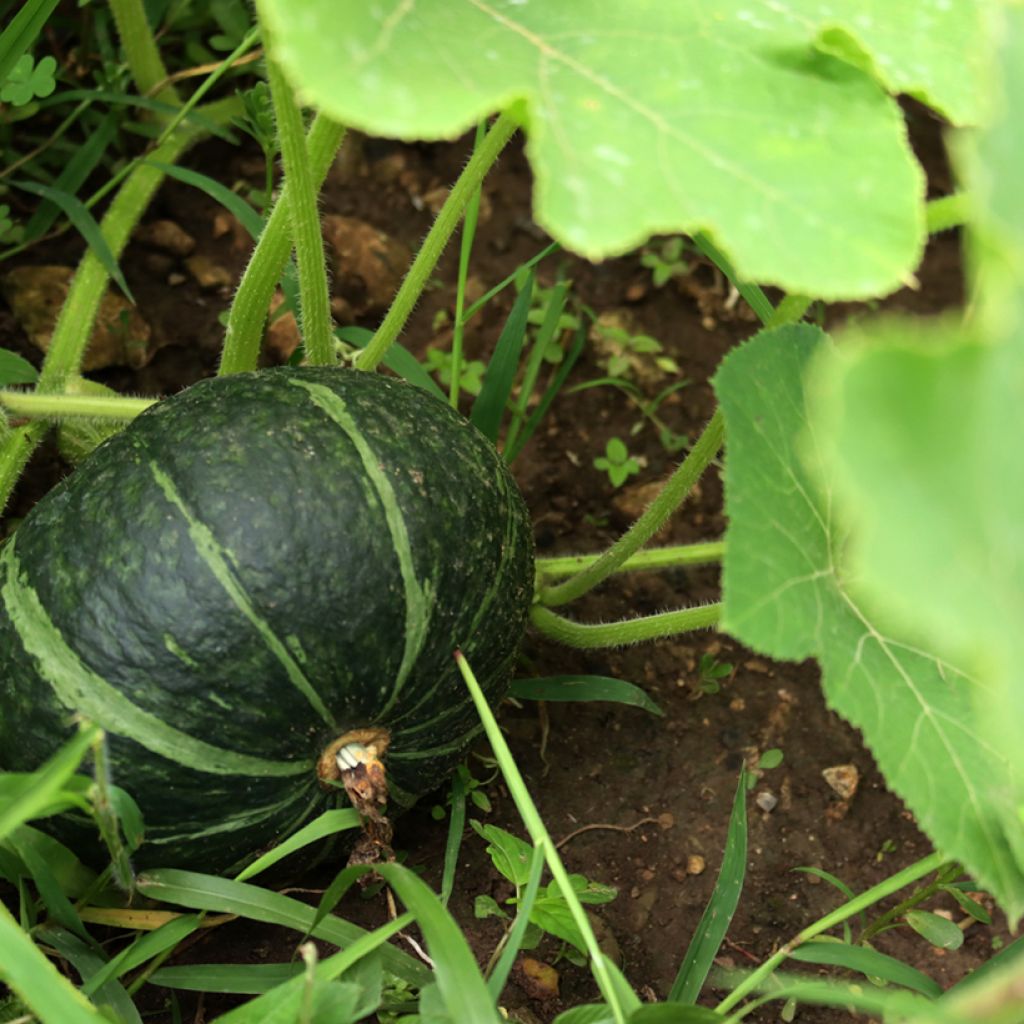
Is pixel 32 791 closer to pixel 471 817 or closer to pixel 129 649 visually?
pixel 129 649

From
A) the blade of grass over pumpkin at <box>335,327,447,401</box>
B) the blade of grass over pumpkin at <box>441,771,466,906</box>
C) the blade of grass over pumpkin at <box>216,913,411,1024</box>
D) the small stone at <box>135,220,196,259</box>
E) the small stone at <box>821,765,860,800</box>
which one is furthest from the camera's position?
the small stone at <box>135,220,196,259</box>

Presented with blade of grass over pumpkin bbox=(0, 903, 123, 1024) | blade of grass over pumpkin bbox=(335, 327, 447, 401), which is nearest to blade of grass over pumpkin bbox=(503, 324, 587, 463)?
blade of grass over pumpkin bbox=(335, 327, 447, 401)

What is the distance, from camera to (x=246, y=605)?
1.67 metres

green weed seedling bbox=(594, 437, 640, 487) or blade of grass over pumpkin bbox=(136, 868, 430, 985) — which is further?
green weed seedling bbox=(594, 437, 640, 487)

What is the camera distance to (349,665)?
173 cm

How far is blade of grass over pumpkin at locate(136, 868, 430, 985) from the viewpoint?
5.66 feet

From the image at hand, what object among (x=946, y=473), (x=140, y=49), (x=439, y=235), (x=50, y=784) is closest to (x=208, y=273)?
(x=140, y=49)

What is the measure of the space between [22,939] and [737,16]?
142 cm

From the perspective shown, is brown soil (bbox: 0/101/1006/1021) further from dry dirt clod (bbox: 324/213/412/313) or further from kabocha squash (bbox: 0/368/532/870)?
kabocha squash (bbox: 0/368/532/870)

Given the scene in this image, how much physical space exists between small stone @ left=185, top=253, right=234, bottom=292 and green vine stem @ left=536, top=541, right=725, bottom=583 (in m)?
1.08

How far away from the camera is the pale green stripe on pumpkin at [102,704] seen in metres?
1.67

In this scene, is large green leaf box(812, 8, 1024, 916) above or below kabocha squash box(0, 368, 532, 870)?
above

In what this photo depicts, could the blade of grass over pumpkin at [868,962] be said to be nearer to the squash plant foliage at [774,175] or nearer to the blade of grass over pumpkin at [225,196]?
the squash plant foliage at [774,175]

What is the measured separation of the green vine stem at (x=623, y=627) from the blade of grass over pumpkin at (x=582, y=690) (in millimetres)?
70
